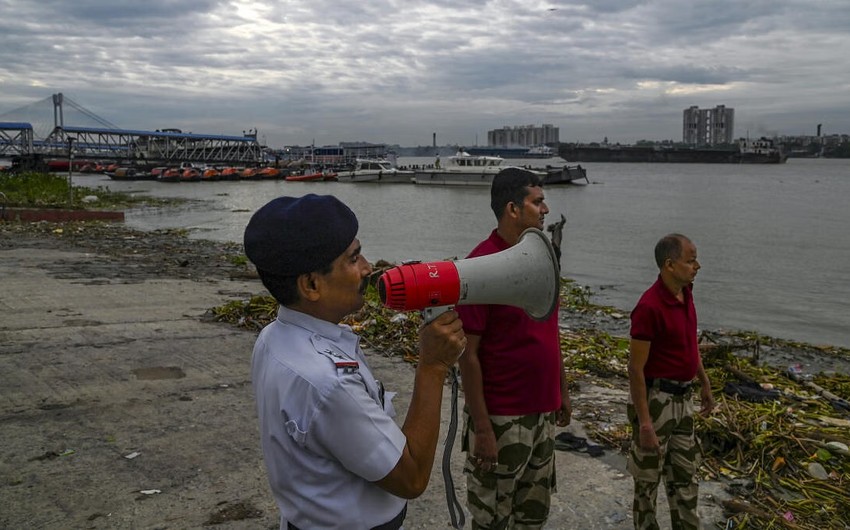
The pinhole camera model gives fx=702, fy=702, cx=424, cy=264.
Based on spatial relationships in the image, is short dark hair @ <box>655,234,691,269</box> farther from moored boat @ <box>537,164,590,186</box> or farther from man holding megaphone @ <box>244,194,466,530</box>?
moored boat @ <box>537,164,590,186</box>

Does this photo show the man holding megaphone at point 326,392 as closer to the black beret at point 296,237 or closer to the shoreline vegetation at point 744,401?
the black beret at point 296,237

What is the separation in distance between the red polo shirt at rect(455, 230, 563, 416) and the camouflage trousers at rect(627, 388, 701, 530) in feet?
2.29

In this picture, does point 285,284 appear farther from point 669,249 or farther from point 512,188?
point 669,249

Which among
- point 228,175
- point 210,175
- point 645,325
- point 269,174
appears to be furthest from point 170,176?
point 645,325

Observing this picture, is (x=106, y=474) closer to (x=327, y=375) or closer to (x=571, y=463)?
(x=571, y=463)

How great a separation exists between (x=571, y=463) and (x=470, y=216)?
108ft

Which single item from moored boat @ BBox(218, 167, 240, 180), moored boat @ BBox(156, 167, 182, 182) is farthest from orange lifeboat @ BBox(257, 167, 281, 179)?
moored boat @ BBox(156, 167, 182, 182)

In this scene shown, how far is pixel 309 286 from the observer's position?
1639mm

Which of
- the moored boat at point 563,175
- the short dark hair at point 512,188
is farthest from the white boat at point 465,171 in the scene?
the short dark hair at point 512,188

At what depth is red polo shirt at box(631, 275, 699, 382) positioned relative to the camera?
3.32 m

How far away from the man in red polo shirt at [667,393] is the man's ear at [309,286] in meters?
2.11

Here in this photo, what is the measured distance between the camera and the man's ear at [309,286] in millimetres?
1632

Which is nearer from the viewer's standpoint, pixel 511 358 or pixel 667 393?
pixel 511 358

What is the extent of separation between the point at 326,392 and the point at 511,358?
5.11 ft
